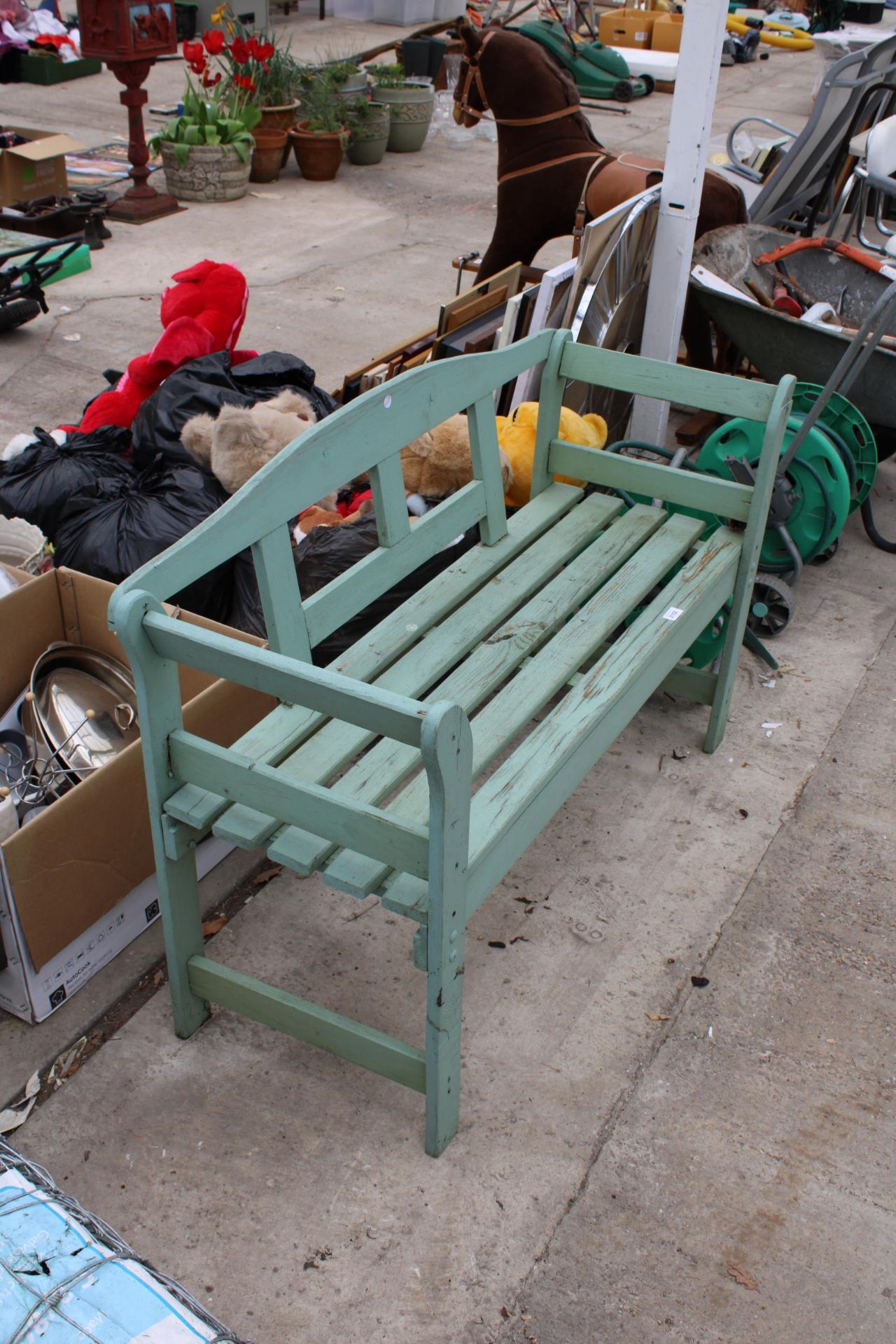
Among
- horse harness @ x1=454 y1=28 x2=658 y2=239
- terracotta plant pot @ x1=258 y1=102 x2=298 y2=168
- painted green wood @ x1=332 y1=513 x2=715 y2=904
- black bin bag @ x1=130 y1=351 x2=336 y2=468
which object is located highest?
horse harness @ x1=454 y1=28 x2=658 y2=239

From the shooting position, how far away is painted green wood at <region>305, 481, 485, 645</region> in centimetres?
240

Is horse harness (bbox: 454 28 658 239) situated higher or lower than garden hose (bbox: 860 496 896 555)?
higher

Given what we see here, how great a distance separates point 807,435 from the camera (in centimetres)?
367

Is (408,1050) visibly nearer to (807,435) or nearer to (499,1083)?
(499,1083)

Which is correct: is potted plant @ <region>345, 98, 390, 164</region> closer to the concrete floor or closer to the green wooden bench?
the green wooden bench

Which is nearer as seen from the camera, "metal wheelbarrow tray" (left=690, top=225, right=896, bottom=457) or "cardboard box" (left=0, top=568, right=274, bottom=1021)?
"cardboard box" (left=0, top=568, right=274, bottom=1021)

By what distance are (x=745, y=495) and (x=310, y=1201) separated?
194 cm

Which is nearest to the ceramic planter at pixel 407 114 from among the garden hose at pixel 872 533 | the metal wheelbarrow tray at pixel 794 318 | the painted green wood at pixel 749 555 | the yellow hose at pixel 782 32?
the metal wheelbarrow tray at pixel 794 318

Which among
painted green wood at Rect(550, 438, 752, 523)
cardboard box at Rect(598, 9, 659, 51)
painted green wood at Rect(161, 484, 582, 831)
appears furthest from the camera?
cardboard box at Rect(598, 9, 659, 51)

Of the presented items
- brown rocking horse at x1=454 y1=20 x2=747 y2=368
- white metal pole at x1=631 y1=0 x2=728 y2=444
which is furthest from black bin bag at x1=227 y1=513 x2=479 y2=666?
brown rocking horse at x1=454 y1=20 x2=747 y2=368

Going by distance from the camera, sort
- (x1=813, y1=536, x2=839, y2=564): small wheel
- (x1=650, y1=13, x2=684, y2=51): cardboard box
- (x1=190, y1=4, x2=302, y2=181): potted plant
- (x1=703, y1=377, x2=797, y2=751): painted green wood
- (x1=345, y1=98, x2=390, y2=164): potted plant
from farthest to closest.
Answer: (x1=650, y1=13, x2=684, y2=51): cardboard box, (x1=345, y1=98, x2=390, y2=164): potted plant, (x1=190, y1=4, x2=302, y2=181): potted plant, (x1=813, y1=536, x2=839, y2=564): small wheel, (x1=703, y1=377, x2=797, y2=751): painted green wood

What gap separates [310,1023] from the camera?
2.22 meters

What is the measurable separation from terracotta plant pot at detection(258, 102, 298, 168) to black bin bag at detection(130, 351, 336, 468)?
514 cm

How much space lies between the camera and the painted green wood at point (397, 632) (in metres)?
2.12
